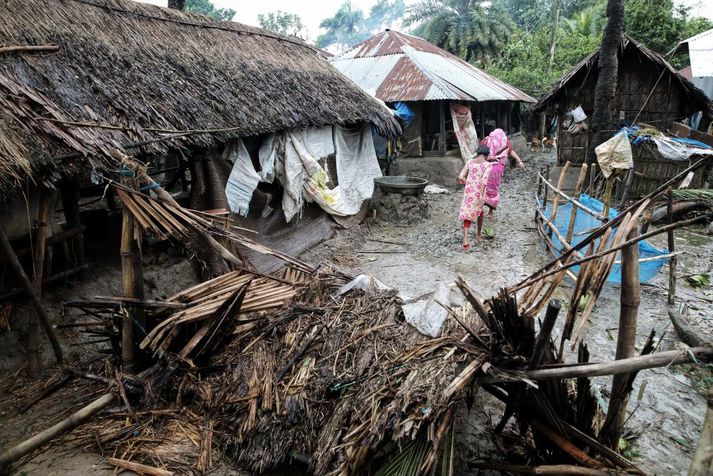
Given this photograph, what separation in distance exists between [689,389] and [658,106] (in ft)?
34.1

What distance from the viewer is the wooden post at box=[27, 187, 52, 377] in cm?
411

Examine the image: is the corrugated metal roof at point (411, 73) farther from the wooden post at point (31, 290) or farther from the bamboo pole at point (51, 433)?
the bamboo pole at point (51, 433)

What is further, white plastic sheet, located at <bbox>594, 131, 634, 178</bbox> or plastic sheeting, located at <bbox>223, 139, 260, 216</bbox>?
white plastic sheet, located at <bbox>594, 131, 634, 178</bbox>

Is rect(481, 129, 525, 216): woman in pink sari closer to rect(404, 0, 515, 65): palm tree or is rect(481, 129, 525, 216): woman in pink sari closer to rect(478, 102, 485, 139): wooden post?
rect(478, 102, 485, 139): wooden post

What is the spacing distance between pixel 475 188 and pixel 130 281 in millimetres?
5784

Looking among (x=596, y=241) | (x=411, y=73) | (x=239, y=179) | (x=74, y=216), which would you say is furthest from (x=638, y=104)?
(x=74, y=216)

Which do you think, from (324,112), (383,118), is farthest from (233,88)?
(383,118)

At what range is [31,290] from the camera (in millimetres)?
3852

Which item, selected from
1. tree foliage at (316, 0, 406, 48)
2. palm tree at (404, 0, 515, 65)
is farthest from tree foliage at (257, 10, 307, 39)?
palm tree at (404, 0, 515, 65)

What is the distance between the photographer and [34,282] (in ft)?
13.6

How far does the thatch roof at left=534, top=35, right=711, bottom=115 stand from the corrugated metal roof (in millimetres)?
2473

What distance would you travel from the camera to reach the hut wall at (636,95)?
11.6 metres

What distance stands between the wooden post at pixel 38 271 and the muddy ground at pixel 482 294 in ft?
0.72

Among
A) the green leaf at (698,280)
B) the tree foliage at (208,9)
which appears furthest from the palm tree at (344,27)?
the green leaf at (698,280)
